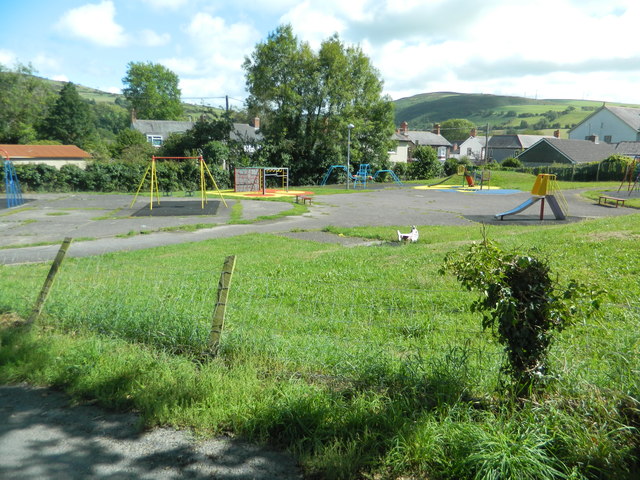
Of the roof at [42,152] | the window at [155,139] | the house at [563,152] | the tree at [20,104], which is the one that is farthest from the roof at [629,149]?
the tree at [20,104]

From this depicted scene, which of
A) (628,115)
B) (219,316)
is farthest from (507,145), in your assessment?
(219,316)

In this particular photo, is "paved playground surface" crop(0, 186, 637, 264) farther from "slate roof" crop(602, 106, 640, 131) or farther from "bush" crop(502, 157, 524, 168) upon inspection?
"slate roof" crop(602, 106, 640, 131)

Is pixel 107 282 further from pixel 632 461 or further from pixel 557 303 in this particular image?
pixel 632 461

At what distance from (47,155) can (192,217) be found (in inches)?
1394

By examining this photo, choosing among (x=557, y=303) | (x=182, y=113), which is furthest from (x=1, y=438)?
(x=182, y=113)

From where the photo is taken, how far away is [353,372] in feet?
13.6

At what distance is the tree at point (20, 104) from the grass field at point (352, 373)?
6836cm

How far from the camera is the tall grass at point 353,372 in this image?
302 cm

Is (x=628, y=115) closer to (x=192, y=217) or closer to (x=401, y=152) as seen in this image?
(x=401, y=152)

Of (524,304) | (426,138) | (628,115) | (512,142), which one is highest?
(628,115)

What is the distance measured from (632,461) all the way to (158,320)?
4.48 m

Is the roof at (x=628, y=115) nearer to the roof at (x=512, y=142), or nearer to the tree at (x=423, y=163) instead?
the roof at (x=512, y=142)

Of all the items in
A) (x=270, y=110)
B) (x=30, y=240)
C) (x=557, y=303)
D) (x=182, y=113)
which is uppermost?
(x=182, y=113)

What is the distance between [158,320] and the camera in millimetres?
5348
